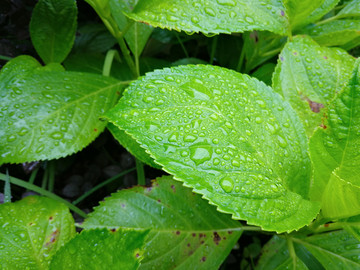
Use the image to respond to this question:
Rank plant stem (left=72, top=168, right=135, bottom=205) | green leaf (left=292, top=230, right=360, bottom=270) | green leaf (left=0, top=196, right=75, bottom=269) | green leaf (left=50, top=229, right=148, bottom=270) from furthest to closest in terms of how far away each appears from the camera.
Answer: plant stem (left=72, top=168, right=135, bottom=205), green leaf (left=292, top=230, right=360, bottom=270), green leaf (left=0, top=196, right=75, bottom=269), green leaf (left=50, top=229, right=148, bottom=270)

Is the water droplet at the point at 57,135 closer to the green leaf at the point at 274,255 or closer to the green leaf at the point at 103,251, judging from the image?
the green leaf at the point at 103,251

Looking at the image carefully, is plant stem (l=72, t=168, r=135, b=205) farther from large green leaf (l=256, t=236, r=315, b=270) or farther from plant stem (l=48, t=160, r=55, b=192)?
large green leaf (l=256, t=236, r=315, b=270)

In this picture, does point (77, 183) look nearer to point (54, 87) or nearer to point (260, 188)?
point (54, 87)

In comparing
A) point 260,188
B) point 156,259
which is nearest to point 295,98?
point 260,188

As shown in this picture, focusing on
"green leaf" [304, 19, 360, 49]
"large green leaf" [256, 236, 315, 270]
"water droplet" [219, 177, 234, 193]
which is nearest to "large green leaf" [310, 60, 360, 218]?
"water droplet" [219, 177, 234, 193]

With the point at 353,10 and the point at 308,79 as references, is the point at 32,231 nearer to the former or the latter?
the point at 308,79

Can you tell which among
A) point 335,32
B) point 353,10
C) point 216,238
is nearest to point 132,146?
point 216,238
